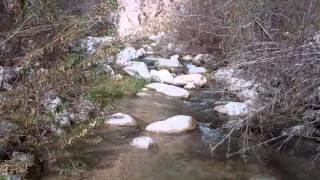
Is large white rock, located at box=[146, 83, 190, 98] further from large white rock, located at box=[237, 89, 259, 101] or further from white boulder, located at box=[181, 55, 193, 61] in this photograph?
white boulder, located at box=[181, 55, 193, 61]

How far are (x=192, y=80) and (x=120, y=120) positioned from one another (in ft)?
9.91

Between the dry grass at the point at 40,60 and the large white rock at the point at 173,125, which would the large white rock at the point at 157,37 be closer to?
the large white rock at the point at 173,125

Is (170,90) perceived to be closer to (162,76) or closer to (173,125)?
(162,76)

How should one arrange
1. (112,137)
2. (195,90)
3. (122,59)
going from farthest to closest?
(122,59), (195,90), (112,137)

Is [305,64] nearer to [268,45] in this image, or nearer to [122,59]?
[268,45]

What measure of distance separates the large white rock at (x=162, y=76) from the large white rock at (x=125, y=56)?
82 cm

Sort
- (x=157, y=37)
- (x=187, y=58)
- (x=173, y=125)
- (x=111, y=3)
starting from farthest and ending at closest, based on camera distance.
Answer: (x=157, y=37), (x=187, y=58), (x=173, y=125), (x=111, y=3)

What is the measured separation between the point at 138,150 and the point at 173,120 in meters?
1.02

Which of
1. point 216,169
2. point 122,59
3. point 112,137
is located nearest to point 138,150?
point 112,137

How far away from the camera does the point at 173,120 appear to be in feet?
22.2

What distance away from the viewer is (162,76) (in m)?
9.91

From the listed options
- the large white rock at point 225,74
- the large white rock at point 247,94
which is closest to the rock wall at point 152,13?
the large white rock at point 247,94

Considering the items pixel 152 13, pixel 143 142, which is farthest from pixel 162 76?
pixel 152 13

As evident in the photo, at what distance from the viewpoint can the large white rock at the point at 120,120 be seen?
22.1 feet
